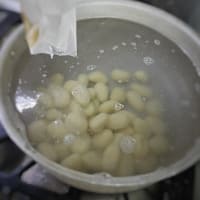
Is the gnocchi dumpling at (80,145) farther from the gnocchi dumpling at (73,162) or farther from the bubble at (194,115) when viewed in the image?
the bubble at (194,115)

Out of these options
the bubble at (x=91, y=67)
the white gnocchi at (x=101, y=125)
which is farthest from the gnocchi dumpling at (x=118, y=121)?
the bubble at (x=91, y=67)

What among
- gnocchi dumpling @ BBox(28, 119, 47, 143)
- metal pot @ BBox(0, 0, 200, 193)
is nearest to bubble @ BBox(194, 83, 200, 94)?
metal pot @ BBox(0, 0, 200, 193)

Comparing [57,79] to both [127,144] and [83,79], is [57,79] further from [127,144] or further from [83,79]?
[127,144]

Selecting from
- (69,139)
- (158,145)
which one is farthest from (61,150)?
(158,145)

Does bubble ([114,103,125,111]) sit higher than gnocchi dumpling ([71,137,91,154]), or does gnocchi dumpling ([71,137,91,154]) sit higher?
bubble ([114,103,125,111])

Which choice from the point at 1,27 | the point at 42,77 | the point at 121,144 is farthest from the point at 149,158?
the point at 1,27

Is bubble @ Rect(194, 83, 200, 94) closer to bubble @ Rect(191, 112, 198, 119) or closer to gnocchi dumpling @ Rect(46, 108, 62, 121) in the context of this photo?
bubble @ Rect(191, 112, 198, 119)
